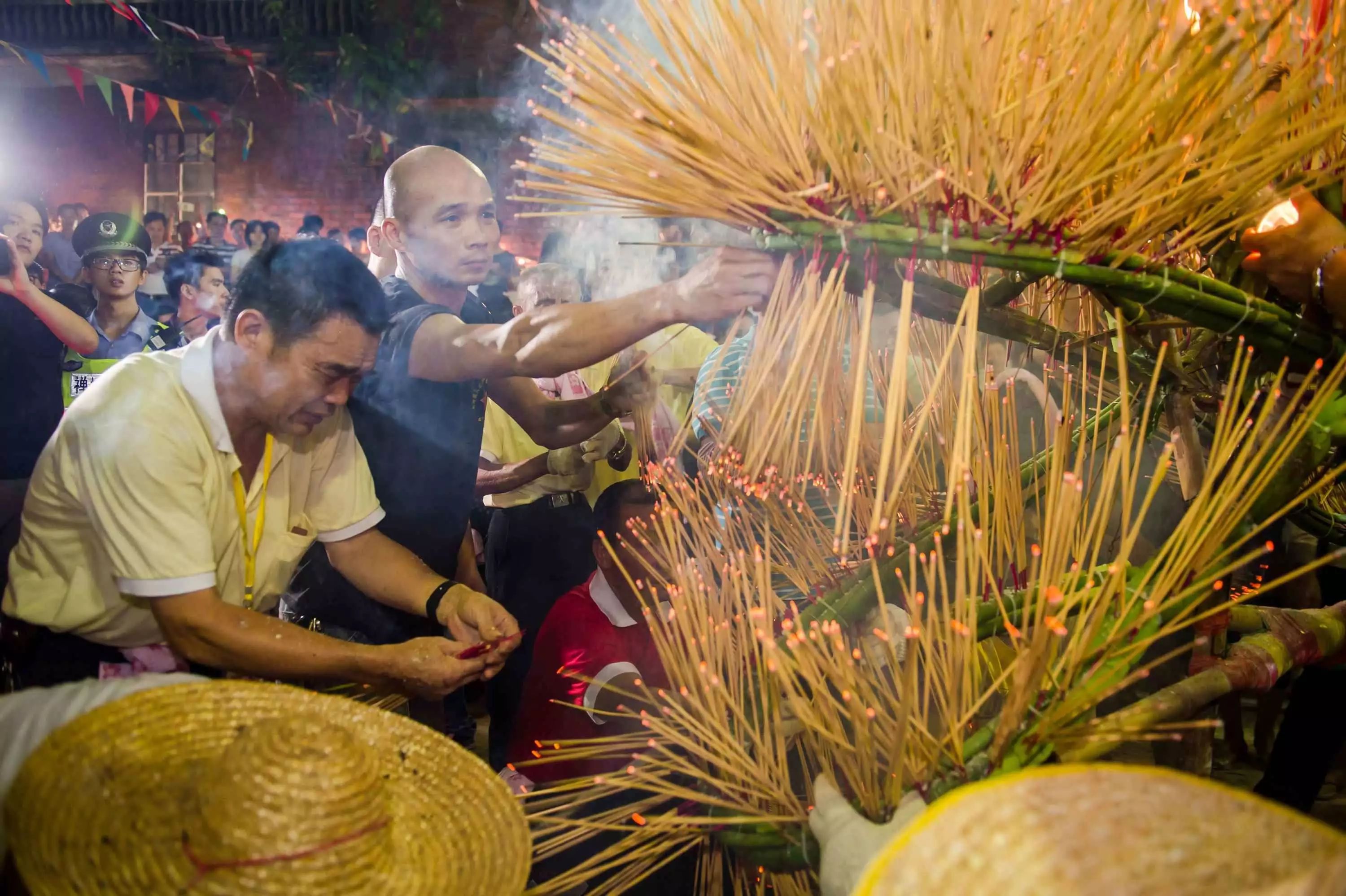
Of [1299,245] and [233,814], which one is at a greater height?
[1299,245]

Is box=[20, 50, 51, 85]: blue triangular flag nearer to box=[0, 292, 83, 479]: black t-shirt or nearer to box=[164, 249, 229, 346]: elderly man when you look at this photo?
box=[164, 249, 229, 346]: elderly man

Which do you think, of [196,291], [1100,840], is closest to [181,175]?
[196,291]

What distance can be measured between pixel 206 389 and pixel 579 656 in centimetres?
99

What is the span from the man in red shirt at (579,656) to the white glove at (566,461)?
460mm

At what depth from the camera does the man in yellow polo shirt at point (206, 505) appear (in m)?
1.45

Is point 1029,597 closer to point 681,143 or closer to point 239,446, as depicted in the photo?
point 681,143

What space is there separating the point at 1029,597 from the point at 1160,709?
226mm

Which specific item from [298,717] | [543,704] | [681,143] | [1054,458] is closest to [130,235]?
[543,704]

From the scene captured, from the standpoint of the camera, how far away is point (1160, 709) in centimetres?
97

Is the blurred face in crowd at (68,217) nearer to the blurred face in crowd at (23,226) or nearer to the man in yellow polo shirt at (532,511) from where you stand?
the blurred face in crowd at (23,226)

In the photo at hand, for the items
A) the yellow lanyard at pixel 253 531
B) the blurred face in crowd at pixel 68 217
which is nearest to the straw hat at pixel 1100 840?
the yellow lanyard at pixel 253 531

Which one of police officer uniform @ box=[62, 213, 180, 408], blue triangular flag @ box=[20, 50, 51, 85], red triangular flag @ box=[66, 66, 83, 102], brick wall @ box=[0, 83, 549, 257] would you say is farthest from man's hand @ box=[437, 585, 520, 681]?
brick wall @ box=[0, 83, 549, 257]

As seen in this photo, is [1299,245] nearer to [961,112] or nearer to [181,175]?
[961,112]

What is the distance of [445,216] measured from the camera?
6.44 feet
